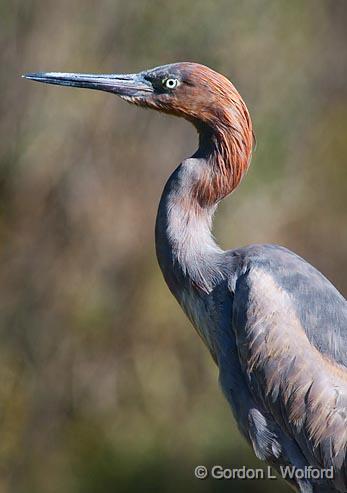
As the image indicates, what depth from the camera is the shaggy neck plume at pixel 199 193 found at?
4094 millimetres

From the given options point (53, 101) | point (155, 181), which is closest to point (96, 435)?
point (155, 181)

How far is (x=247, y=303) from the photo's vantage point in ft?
12.7

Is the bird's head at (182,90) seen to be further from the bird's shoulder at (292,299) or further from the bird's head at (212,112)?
the bird's shoulder at (292,299)

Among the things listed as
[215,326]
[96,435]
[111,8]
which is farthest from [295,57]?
[215,326]

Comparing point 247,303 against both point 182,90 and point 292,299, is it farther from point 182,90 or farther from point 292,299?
point 182,90

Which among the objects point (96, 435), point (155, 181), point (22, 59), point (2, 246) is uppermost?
point (22, 59)

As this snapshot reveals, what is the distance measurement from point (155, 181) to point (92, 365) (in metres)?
1.22

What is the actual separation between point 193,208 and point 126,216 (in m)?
3.13

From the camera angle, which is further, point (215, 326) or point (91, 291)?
point (91, 291)

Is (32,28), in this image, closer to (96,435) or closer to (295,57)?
(295,57)

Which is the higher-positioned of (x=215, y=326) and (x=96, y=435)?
(x=215, y=326)

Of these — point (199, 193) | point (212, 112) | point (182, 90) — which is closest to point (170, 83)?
point (182, 90)

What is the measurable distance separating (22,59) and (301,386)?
12.7ft

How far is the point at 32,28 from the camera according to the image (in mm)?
7133
